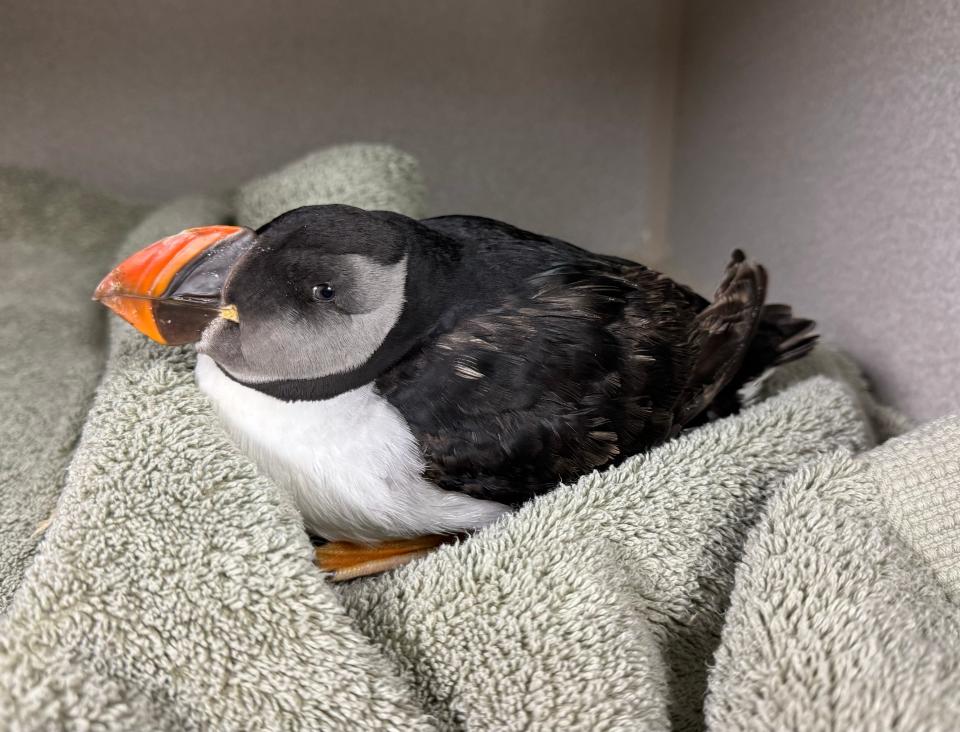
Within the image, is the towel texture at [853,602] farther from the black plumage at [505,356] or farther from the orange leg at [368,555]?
the orange leg at [368,555]

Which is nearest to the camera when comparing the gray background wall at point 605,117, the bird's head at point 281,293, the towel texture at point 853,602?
the towel texture at point 853,602

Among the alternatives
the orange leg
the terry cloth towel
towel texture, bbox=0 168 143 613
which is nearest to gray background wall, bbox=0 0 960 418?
towel texture, bbox=0 168 143 613

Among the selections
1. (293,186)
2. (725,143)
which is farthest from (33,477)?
(725,143)

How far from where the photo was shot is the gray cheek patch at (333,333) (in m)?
0.72

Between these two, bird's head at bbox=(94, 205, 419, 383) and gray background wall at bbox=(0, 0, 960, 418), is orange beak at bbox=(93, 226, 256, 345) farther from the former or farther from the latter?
gray background wall at bbox=(0, 0, 960, 418)

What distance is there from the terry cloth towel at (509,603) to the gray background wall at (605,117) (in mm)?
426

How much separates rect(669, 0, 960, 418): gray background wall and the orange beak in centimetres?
87

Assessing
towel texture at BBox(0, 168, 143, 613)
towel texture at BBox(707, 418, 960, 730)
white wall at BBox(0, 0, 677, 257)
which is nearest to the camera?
towel texture at BBox(707, 418, 960, 730)

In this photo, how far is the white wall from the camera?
4.42 feet

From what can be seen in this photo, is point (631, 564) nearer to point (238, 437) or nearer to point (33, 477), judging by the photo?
point (238, 437)

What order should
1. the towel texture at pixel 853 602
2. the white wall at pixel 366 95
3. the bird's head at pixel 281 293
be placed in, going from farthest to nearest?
the white wall at pixel 366 95 → the bird's head at pixel 281 293 → the towel texture at pixel 853 602

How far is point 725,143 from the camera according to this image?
1.53 metres

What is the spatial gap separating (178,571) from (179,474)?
0.09 m

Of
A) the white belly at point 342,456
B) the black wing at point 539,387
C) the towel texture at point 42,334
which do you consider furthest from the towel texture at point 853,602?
the towel texture at point 42,334
